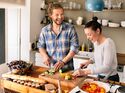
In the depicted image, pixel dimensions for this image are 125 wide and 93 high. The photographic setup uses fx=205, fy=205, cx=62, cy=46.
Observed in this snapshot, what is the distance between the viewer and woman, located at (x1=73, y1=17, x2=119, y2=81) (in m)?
2.01

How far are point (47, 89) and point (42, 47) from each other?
3.04 feet

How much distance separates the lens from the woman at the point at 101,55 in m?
2.01

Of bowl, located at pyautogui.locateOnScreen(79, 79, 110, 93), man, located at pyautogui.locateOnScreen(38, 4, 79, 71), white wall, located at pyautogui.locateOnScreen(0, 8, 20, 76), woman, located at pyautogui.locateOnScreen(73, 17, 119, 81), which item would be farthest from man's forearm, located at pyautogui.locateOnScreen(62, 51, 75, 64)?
white wall, located at pyautogui.locateOnScreen(0, 8, 20, 76)

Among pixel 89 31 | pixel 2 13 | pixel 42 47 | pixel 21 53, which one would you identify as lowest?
pixel 21 53

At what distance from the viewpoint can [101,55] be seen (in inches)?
84.3

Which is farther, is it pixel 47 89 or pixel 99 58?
pixel 99 58

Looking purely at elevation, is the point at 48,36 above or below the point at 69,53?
above

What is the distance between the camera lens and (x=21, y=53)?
398cm

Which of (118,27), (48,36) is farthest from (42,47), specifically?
(118,27)

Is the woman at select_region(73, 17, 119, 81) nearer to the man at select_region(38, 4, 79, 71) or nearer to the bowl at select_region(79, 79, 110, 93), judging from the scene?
the bowl at select_region(79, 79, 110, 93)

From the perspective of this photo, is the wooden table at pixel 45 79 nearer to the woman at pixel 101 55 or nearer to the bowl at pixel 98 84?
the bowl at pixel 98 84

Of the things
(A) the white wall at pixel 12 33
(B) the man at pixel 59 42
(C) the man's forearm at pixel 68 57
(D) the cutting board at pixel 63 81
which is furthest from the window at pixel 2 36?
(D) the cutting board at pixel 63 81

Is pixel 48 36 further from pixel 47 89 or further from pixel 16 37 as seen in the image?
pixel 16 37

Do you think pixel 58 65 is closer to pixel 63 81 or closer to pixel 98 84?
pixel 63 81
